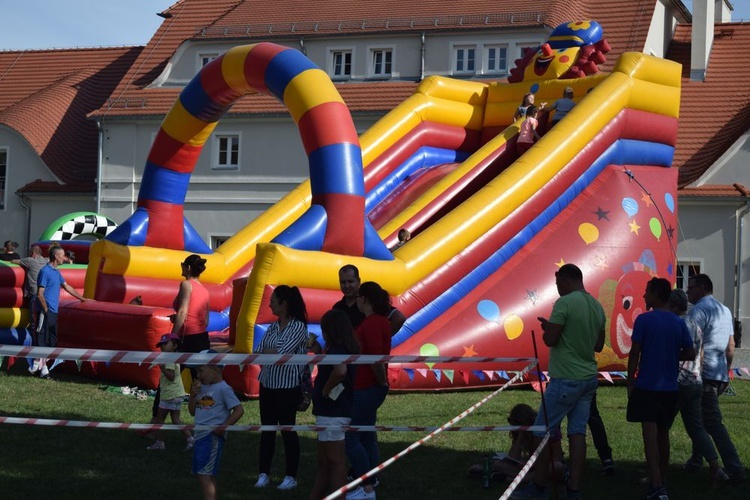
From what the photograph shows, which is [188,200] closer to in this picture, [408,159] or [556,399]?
[408,159]

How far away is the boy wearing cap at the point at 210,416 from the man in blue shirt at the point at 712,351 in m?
3.55

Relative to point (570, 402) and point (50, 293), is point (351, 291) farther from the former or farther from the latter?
point (50, 293)

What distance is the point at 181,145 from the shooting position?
13.4m

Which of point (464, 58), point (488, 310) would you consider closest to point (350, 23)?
point (464, 58)

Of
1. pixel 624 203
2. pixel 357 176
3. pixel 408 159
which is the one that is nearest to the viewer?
pixel 357 176

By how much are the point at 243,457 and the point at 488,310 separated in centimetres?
412

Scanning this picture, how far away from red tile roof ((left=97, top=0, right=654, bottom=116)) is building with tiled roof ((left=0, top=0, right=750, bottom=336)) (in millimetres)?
41

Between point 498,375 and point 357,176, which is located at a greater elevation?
point 357,176

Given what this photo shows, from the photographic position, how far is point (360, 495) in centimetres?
701

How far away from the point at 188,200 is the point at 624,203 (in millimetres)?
17076

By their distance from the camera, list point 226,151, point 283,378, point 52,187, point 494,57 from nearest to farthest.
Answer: point 283,378, point 494,57, point 226,151, point 52,187

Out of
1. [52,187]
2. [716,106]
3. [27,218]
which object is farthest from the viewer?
[27,218]

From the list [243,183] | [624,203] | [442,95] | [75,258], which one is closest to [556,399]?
[624,203]

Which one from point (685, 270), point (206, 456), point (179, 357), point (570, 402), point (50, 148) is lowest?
point (206, 456)
